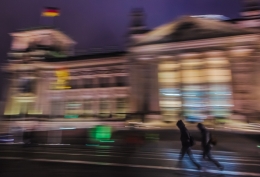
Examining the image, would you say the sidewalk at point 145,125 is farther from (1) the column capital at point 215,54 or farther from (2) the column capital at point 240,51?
(1) the column capital at point 215,54

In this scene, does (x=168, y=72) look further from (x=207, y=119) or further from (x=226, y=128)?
(x=226, y=128)

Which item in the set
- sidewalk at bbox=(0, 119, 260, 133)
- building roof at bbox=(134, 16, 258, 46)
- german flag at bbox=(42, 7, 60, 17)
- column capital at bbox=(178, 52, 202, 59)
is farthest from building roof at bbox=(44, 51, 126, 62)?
sidewalk at bbox=(0, 119, 260, 133)

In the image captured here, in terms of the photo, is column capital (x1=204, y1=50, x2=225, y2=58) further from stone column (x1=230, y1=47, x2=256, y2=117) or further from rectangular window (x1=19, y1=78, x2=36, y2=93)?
rectangular window (x1=19, y1=78, x2=36, y2=93)

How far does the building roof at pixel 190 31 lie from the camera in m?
36.0

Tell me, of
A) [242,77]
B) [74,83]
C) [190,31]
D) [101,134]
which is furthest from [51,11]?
[242,77]

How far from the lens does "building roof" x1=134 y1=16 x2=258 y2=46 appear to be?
1419 inches

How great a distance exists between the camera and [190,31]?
124 ft

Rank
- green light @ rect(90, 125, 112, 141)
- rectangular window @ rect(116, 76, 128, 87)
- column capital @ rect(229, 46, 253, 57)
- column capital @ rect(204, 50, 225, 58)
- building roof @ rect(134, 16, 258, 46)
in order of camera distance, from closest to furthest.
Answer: green light @ rect(90, 125, 112, 141) < column capital @ rect(229, 46, 253, 57) < column capital @ rect(204, 50, 225, 58) < building roof @ rect(134, 16, 258, 46) < rectangular window @ rect(116, 76, 128, 87)

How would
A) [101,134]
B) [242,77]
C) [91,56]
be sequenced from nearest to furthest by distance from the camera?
[101,134] → [242,77] → [91,56]

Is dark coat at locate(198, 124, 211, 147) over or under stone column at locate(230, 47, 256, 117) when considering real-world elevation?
under

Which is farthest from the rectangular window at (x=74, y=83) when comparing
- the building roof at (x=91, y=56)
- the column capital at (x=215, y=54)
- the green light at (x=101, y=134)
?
the column capital at (x=215, y=54)

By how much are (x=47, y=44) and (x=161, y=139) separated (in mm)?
37636

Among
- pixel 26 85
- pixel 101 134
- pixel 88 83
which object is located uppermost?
pixel 88 83

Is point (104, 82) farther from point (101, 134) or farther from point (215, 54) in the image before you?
point (215, 54)
